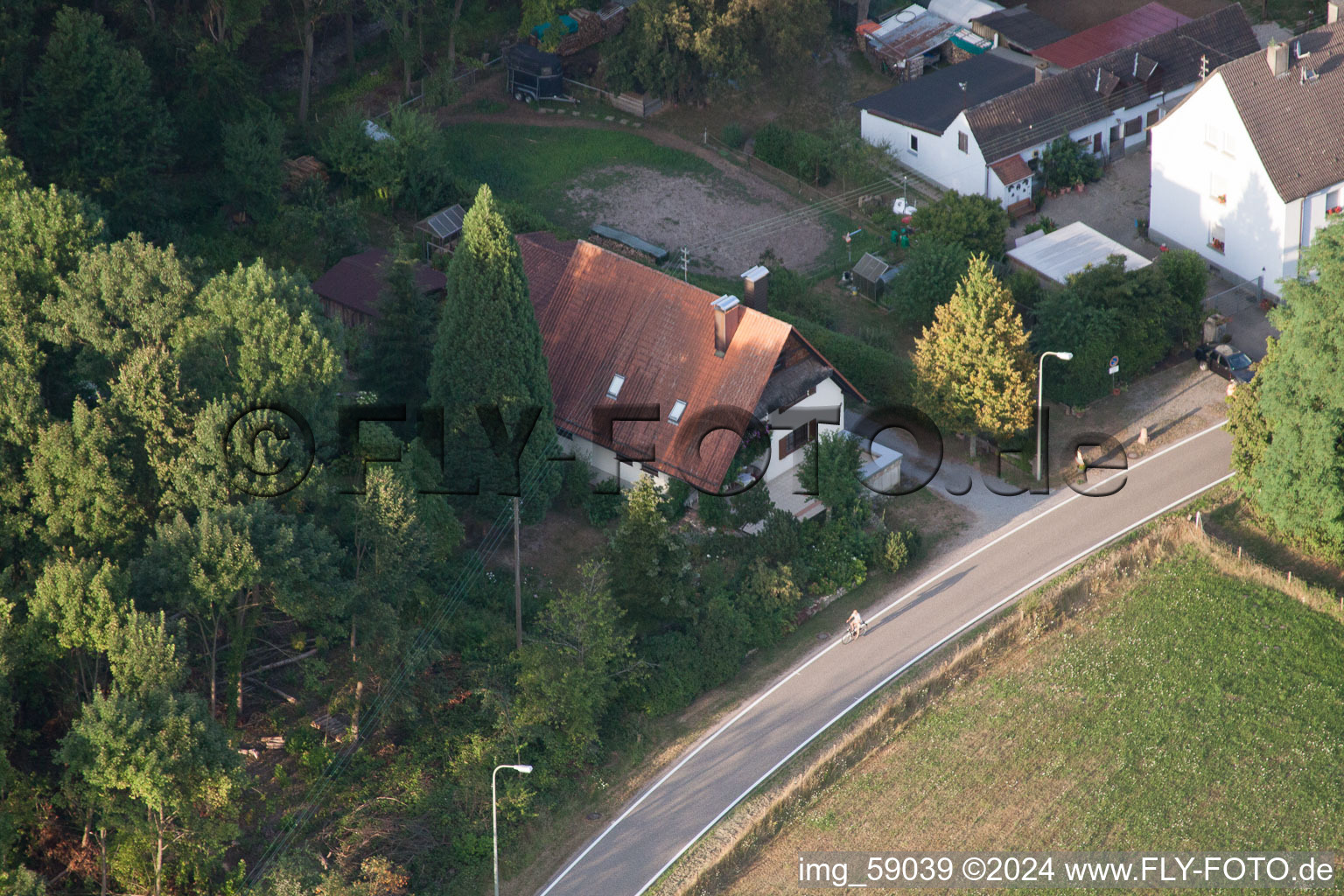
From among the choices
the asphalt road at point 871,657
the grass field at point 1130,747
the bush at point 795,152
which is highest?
the bush at point 795,152

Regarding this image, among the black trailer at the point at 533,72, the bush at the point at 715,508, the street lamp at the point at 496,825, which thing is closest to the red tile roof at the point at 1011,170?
the black trailer at the point at 533,72

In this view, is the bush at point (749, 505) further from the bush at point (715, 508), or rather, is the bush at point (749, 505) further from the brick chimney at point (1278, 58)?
the brick chimney at point (1278, 58)

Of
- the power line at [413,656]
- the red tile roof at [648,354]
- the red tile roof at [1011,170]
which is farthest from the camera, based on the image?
the red tile roof at [1011,170]

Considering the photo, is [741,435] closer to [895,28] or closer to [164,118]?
[164,118]

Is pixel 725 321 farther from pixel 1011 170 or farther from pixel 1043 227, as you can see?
pixel 1011 170

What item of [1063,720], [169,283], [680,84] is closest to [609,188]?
[680,84]

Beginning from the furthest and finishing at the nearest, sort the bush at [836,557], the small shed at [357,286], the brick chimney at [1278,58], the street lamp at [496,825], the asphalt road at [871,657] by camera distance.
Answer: the brick chimney at [1278,58] → the small shed at [357,286] → the bush at [836,557] → the asphalt road at [871,657] → the street lamp at [496,825]

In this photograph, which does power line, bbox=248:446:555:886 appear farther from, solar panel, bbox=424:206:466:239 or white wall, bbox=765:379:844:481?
solar panel, bbox=424:206:466:239
